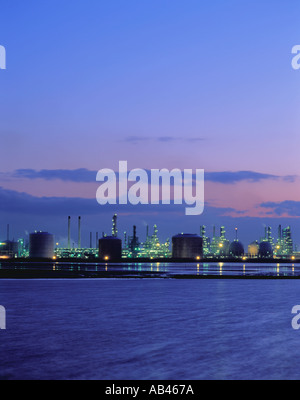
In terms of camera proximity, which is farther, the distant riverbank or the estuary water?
the distant riverbank

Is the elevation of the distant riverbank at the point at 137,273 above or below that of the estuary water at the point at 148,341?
below

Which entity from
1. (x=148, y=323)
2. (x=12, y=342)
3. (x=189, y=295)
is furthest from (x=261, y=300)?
(x=12, y=342)

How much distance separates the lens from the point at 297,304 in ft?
133

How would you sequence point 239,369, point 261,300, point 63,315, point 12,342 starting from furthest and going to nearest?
point 261,300, point 63,315, point 12,342, point 239,369

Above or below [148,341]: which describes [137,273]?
below

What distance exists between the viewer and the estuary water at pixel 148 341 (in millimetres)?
17562

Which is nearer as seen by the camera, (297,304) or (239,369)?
(239,369)

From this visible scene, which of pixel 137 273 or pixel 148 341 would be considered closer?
pixel 148 341

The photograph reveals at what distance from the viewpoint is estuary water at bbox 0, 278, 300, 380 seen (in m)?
17.6

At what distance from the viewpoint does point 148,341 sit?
23.1 metres

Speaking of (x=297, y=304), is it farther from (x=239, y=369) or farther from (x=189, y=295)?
(x=239, y=369)

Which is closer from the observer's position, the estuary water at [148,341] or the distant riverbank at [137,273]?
the estuary water at [148,341]

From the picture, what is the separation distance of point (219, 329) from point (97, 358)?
9.15 metres

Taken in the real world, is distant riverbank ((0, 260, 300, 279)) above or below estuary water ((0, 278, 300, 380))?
below
